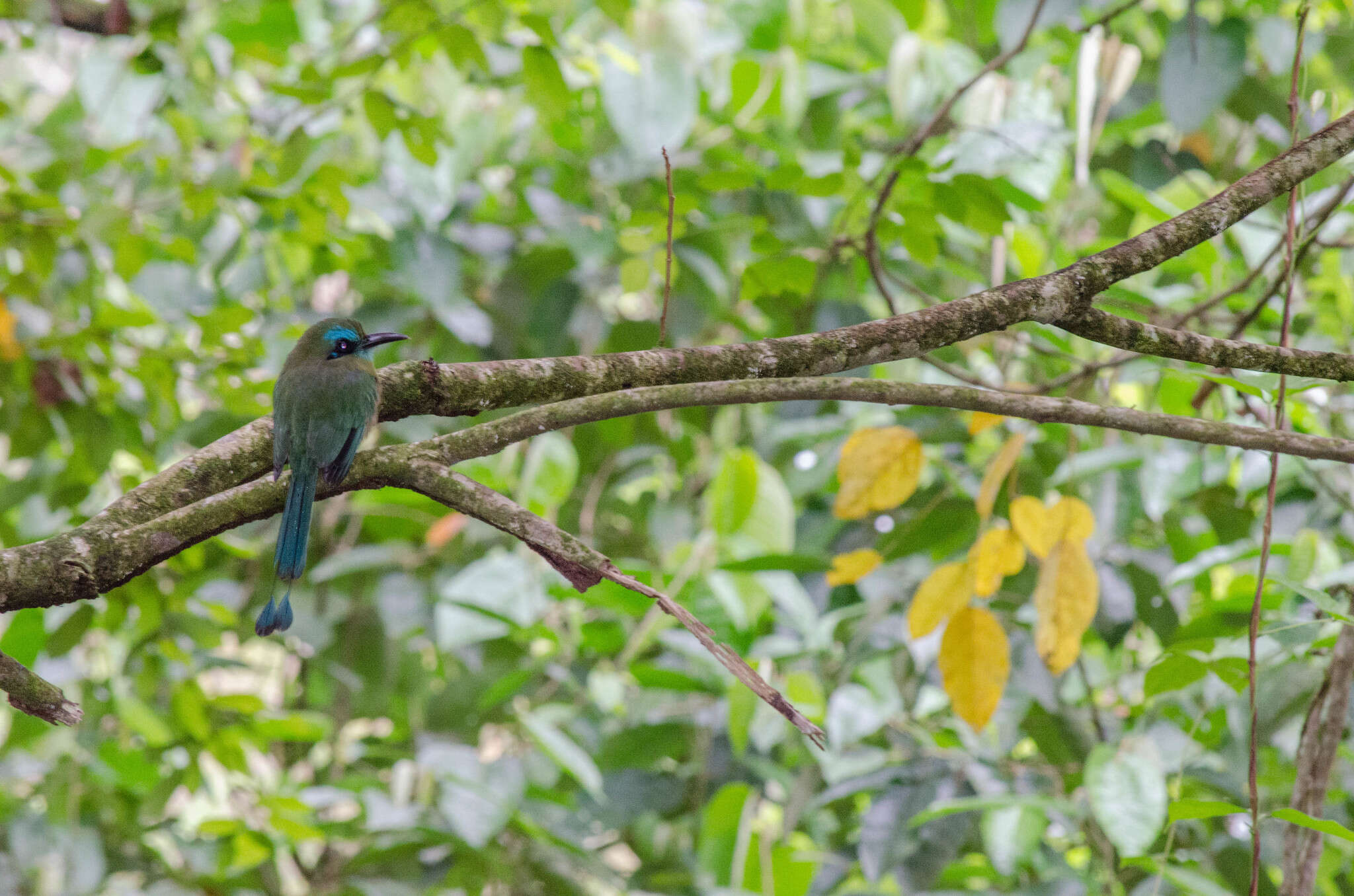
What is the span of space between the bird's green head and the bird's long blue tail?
Answer: 326mm

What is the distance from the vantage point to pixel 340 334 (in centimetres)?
141

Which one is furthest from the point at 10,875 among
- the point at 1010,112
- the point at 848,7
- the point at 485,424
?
the point at 848,7

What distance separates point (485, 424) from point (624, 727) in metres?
1.56

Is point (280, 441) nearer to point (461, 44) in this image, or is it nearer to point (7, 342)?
point (461, 44)

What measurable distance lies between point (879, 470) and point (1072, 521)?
0.27 metres

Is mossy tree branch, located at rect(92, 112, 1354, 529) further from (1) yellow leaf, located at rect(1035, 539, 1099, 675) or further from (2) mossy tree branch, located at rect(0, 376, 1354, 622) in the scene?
(1) yellow leaf, located at rect(1035, 539, 1099, 675)

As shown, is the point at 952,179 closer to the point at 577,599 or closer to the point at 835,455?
the point at 835,455

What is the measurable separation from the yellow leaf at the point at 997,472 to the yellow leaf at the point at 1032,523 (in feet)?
0.12

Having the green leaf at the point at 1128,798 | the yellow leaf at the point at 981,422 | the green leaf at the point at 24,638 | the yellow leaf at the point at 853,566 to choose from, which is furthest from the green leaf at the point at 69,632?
the green leaf at the point at 1128,798

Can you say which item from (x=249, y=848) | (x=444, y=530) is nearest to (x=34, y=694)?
(x=249, y=848)

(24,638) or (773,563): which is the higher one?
(773,563)

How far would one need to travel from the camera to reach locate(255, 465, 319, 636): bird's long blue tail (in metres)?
1.06

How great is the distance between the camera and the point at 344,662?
111 inches

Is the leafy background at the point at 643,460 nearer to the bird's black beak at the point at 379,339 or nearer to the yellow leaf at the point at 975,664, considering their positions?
the yellow leaf at the point at 975,664
